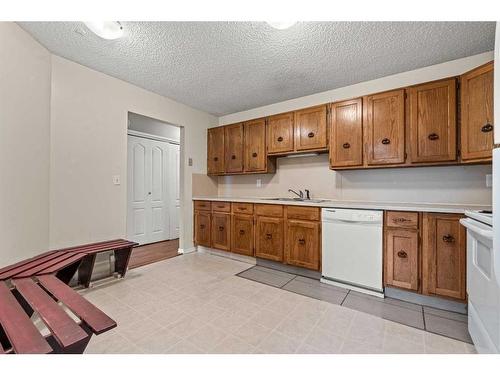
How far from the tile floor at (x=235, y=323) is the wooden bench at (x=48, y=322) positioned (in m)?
0.46

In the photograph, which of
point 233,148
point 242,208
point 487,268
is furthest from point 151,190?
point 487,268

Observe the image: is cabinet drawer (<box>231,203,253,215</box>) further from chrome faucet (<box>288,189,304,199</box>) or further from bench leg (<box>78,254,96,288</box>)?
bench leg (<box>78,254,96,288</box>)

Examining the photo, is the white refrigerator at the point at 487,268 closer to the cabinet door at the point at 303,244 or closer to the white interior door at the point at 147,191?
the cabinet door at the point at 303,244

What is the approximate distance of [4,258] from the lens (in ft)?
5.51

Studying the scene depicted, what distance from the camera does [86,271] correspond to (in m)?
2.22

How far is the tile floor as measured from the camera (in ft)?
4.63

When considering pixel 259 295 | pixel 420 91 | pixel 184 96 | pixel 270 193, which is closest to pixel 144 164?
pixel 184 96

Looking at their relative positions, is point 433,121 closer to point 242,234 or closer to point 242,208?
point 242,208

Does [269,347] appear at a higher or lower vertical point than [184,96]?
lower

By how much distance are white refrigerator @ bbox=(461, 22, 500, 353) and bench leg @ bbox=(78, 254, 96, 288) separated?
9.20 feet

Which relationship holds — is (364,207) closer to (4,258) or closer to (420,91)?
(420,91)

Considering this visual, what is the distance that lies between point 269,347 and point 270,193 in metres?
2.34

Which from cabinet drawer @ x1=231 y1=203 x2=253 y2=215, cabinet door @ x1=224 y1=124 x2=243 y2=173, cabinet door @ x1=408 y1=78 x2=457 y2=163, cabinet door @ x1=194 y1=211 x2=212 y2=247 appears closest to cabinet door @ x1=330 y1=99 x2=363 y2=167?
cabinet door @ x1=408 y1=78 x2=457 y2=163
